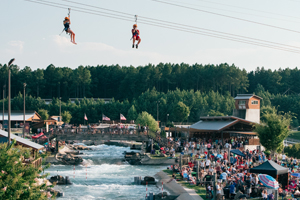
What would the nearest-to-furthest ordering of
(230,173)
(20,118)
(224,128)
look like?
(230,173) < (224,128) < (20,118)

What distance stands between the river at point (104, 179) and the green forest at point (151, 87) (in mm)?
49409

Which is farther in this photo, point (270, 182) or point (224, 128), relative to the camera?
point (224, 128)

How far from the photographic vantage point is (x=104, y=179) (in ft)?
116

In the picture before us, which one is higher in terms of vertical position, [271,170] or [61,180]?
[271,170]

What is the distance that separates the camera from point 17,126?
81750mm

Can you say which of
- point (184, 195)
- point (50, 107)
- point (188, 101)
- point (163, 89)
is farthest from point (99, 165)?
point (163, 89)

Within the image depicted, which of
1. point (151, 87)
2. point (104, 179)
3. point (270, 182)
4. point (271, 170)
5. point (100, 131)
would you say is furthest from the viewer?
point (151, 87)

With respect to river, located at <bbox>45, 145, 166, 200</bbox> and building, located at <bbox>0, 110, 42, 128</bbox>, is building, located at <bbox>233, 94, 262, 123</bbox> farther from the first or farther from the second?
building, located at <bbox>0, 110, 42, 128</bbox>

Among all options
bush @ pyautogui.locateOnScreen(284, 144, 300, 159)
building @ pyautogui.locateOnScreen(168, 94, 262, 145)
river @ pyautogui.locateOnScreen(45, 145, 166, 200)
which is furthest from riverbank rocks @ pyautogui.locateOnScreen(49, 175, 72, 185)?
bush @ pyautogui.locateOnScreen(284, 144, 300, 159)

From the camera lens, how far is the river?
2925 centimetres

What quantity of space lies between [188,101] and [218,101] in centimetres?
742

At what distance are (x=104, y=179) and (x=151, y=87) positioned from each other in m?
87.1

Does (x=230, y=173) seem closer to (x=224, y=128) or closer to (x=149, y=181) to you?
(x=149, y=181)

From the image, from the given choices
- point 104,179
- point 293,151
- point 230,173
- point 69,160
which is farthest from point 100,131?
point 293,151
